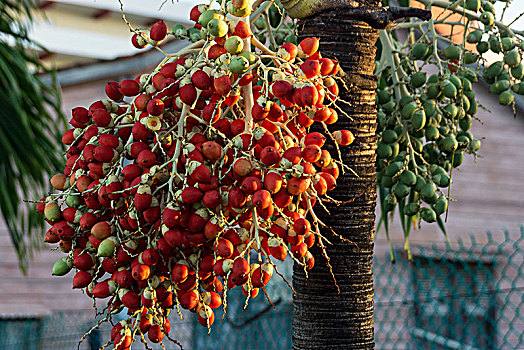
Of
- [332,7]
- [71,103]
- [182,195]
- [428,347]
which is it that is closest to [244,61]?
[182,195]

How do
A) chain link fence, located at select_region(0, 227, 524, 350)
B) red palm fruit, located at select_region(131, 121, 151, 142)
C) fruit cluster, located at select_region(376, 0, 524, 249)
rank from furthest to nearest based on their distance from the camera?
chain link fence, located at select_region(0, 227, 524, 350)
fruit cluster, located at select_region(376, 0, 524, 249)
red palm fruit, located at select_region(131, 121, 151, 142)

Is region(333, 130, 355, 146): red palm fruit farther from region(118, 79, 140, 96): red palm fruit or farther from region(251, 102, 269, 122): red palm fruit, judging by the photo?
region(118, 79, 140, 96): red palm fruit

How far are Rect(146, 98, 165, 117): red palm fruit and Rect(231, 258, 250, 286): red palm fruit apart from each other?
0.84ft

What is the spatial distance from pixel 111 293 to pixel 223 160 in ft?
0.94

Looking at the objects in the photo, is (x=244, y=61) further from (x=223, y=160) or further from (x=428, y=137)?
(x=428, y=137)

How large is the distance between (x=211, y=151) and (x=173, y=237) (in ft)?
0.45

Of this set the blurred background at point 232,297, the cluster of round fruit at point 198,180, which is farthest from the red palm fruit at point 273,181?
the blurred background at point 232,297

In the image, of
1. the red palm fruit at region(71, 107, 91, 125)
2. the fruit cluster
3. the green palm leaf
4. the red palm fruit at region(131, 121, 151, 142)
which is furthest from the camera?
the green palm leaf

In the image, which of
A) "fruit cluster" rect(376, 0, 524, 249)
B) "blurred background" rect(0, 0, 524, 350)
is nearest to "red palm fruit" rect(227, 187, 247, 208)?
"fruit cluster" rect(376, 0, 524, 249)

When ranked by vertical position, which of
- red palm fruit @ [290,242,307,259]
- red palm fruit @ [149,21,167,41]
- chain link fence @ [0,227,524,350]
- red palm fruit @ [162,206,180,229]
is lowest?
chain link fence @ [0,227,524,350]

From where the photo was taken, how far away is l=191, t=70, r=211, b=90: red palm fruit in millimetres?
903

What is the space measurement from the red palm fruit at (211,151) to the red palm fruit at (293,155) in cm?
10

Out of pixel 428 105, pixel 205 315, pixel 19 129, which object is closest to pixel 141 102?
pixel 205 315

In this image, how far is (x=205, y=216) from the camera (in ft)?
2.87
